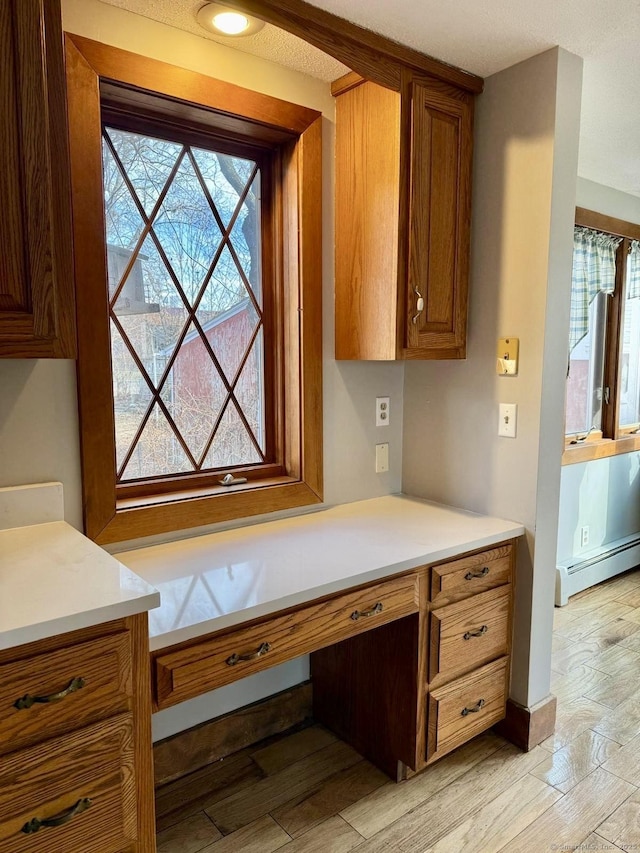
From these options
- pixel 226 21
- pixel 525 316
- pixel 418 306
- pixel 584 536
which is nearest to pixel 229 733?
pixel 418 306

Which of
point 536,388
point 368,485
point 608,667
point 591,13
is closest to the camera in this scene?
point 591,13

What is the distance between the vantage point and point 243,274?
2064 millimetres

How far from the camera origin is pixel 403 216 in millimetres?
1914

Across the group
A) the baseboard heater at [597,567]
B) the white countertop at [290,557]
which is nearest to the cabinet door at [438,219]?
the white countertop at [290,557]

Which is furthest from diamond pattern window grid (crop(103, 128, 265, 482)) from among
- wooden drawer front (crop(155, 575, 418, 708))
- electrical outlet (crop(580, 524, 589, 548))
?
electrical outlet (crop(580, 524, 589, 548))

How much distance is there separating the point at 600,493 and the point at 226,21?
3200mm

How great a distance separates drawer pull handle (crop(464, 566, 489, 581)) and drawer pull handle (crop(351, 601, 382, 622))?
1.18 feet

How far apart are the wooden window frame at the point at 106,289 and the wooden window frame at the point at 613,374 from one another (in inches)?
79.8

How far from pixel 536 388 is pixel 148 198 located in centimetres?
136

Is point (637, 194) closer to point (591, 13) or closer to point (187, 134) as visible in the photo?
point (591, 13)

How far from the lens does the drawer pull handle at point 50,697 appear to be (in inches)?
41.2

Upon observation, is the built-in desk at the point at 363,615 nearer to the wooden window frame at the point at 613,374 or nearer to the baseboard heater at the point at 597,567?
the baseboard heater at the point at 597,567

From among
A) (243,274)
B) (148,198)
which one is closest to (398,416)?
(243,274)

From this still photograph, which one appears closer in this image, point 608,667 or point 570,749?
point 570,749
